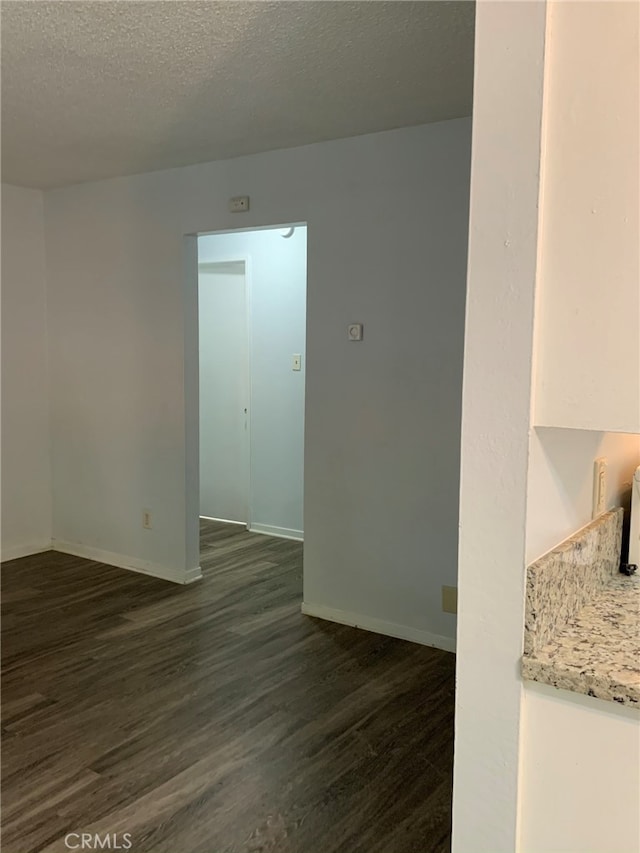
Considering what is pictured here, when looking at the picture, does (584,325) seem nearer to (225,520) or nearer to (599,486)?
(599,486)

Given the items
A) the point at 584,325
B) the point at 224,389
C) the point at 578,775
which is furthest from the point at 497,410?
the point at 224,389

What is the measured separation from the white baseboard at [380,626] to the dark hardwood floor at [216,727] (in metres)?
0.05

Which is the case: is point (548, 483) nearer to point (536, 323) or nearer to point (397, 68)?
point (536, 323)

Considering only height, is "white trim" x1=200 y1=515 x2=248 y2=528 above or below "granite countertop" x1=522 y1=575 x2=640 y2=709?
below

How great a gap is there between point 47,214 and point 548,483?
4365mm

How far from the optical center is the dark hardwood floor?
2037 mm

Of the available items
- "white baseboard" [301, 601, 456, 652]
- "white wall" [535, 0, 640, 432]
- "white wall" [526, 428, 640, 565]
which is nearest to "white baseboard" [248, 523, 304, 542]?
"white baseboard" [301, 601, 456, 652]

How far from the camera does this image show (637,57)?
1.03 metres

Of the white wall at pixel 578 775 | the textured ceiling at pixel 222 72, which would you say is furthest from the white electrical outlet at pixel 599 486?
the textured ceiling at pixel 222 72

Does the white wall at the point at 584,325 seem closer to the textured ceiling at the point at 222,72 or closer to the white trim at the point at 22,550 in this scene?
the textured ceiling at the point at 222,72

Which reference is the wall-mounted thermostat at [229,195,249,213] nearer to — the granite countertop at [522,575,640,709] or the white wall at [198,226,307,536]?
the white wall at [198,226,307,536]

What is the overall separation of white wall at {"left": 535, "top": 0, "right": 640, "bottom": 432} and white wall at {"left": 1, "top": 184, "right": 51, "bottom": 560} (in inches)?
164

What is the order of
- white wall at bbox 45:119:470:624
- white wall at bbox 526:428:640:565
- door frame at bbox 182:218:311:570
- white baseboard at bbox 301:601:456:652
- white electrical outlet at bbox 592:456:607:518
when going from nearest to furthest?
1. white wall at bbox 526:428:640:565
2. white electrical outlet at bbox 592:456:607:518
3. white wall at bbox 45:119:470:624
4. white baseboard at bbox 301:601:456:652
5. door frame at bbox 182:218:311:570

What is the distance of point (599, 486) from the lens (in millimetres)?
1461
